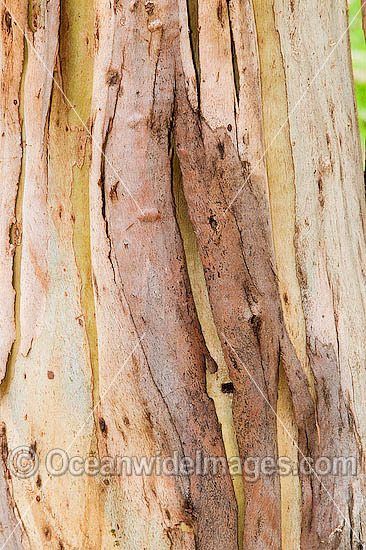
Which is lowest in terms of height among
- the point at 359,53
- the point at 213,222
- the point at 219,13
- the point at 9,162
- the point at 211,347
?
the point at 211,347

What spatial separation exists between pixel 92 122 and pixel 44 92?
0.09 metres

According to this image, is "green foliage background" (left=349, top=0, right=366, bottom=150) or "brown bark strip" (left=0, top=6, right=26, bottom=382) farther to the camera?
"green foliage background" (left=349, top=0, right=366, bottom=150)

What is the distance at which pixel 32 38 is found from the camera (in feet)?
2.62

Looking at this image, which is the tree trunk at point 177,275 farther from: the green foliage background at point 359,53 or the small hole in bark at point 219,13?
the green foliage background at point 359,53

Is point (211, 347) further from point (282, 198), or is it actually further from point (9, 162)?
point (9, 162)

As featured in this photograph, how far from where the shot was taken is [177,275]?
75 cm

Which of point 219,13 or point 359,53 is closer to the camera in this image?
point 219,13

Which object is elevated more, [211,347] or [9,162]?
[9,162]

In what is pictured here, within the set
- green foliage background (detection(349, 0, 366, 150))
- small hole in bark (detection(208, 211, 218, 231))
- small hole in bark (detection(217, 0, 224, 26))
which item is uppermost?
green foliage background (detection(349, 0, 366, 150))

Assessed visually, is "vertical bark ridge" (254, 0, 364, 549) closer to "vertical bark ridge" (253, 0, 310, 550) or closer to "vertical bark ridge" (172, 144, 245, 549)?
"vertical bark ridge" (253, 0, 310, 550)

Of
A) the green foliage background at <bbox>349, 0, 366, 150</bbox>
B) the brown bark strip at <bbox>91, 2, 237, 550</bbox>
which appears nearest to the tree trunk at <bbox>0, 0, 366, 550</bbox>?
the brown bark strip at <bbox>91, 2, 237, 550</bbox>

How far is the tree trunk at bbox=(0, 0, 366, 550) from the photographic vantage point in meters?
0.74

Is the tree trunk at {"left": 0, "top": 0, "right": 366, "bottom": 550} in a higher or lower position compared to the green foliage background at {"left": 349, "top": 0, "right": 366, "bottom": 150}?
lower

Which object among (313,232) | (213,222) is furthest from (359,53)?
(213,222)
